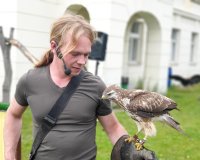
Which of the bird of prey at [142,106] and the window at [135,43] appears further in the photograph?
the window at [135,43]

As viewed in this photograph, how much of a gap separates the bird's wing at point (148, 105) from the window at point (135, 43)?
15405 millimetres

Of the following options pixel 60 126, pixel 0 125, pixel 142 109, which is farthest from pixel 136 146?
pixel 0 125

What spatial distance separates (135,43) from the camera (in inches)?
720

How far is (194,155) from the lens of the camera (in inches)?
293

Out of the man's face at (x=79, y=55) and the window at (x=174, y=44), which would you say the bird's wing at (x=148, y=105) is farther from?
the window at (x=174, y=44)

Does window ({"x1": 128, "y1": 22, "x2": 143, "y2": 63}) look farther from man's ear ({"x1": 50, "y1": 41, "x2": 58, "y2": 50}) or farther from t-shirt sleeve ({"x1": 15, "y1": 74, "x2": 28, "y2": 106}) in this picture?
man's ear ({"x1": 50, "y1": 41, "x2": 58, "y2": 50})

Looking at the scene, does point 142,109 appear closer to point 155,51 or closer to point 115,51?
point 115,51

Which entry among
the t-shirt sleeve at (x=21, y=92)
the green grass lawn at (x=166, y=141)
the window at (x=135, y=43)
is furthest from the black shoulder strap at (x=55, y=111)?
the window at (x=135, y=43)

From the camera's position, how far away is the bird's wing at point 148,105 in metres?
2.60

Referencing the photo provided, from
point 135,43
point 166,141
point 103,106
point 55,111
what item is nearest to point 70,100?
point 55,111

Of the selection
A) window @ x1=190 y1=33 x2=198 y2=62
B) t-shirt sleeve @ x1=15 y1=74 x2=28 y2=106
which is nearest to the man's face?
t-shirt sleeve @ x1=15 y1=74 x2=28 y2=106

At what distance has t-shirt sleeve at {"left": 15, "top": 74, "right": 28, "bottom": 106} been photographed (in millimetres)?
2785

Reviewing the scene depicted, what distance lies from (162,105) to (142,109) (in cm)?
13

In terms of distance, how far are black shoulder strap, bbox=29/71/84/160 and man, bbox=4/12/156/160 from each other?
0.9 inches
